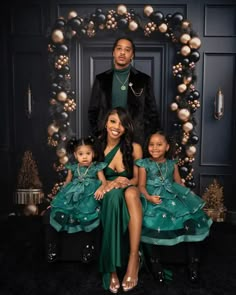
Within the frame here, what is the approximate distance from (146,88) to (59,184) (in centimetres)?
152

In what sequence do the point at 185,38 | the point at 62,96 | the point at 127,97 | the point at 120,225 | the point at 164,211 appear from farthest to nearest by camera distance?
the point at 62,96, the point at 185,38, the point at 127,97, the point at 164,211, the point at 120,225

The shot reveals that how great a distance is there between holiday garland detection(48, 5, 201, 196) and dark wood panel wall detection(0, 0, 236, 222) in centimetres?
41

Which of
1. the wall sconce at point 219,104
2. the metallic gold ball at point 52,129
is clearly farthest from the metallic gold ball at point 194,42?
the metallic gold ball at point 52,129

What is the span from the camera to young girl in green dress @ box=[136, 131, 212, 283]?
7.81 feet

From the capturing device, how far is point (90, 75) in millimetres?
4266

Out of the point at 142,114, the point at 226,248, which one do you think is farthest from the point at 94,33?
the point at 226,248

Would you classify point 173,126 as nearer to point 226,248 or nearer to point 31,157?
point 226,248

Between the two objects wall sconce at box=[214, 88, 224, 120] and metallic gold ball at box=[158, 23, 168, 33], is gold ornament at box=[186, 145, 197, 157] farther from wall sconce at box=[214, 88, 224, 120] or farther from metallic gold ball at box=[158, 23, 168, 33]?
metallic gold ball at box=[158, 23, 168, 33]

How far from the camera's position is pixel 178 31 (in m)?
3.71

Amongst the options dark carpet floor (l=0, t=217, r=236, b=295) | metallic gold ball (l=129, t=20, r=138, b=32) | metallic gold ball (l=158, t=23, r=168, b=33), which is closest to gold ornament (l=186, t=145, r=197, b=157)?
dark carpet floor (l=0, t=217, r=236, b=295)

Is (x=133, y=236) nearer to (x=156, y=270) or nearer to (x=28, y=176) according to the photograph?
(x=156, y=270)

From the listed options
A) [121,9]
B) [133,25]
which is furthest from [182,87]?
[121,9]

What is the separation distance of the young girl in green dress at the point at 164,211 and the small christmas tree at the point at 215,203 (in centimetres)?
139

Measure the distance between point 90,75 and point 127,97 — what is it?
1117 mm
